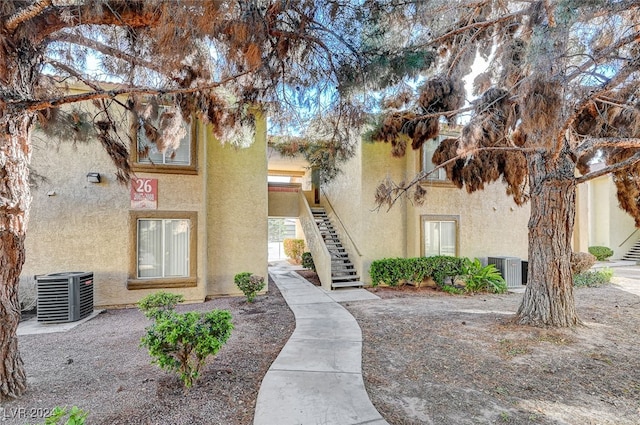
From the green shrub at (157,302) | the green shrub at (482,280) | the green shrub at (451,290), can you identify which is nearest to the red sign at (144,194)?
the green shrub at (157,302)

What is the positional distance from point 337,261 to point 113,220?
6.98m

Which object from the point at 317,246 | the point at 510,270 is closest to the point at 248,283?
the point at 317,246

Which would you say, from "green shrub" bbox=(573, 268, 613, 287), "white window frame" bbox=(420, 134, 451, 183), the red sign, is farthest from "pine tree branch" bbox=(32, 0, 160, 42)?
"green shrub" bbox=(573, 268, 613, 287)

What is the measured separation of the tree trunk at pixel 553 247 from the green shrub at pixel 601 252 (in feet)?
53.0

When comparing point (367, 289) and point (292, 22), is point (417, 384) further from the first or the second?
point (367, 289)

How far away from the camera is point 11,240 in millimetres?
3508

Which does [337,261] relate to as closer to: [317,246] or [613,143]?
[317,246]

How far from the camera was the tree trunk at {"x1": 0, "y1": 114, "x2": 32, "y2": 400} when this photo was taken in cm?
342

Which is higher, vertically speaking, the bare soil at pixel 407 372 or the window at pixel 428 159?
Answer: the window at pixel 428 159

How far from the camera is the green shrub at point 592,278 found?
10867 mm

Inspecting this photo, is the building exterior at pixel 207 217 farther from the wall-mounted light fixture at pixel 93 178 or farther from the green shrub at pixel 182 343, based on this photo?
the green shrub at pixel 182 343

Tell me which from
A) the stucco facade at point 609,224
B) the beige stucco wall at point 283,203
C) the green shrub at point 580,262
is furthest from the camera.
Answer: the stucco facade at point 609,224

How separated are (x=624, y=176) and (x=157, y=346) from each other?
884cm

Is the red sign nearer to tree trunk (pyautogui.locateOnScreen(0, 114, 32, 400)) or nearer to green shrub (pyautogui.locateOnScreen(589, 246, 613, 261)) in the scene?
tree trunk (pyautogui.locateOnScreen(0, 114, 32, 400))
